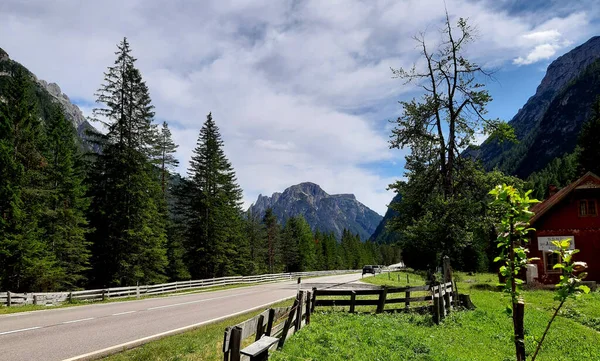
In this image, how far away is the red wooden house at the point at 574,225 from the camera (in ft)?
94.6

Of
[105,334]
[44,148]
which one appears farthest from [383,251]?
[105,334]

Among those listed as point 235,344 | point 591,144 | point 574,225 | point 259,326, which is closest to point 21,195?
point 259,326

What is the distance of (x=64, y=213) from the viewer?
29.3m

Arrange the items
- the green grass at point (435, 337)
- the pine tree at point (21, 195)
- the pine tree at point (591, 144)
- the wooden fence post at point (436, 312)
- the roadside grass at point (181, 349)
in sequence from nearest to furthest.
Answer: the roadside grass at point (181, 349)
the green grass at point (435, 337)
the wooden fence post at point (436, 312)
the pine tree at point (21, 195)
the pine tree at point (591, 144)

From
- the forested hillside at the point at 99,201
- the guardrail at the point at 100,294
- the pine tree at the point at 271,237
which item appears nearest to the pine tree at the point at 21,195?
the forested hillside at the point at 99,201

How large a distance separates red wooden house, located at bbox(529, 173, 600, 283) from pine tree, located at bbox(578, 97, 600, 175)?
23.3 metres

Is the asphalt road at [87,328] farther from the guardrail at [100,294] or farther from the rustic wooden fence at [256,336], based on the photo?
the guardrail at [100,294]

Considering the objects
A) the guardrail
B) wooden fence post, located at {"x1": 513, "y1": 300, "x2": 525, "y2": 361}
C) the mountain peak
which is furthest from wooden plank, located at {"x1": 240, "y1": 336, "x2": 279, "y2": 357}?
the mountain peak

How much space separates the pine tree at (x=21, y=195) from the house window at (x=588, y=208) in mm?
38813

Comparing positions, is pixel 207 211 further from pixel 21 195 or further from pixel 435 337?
pixel 435 337

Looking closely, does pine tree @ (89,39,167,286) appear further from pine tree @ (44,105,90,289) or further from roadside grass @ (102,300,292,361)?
roadside grass @ (102,300,292,361)

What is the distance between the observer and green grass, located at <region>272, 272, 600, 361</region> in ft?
29.4

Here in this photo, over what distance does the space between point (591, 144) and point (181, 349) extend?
2291 inches

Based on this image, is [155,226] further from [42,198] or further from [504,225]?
[504,225]
